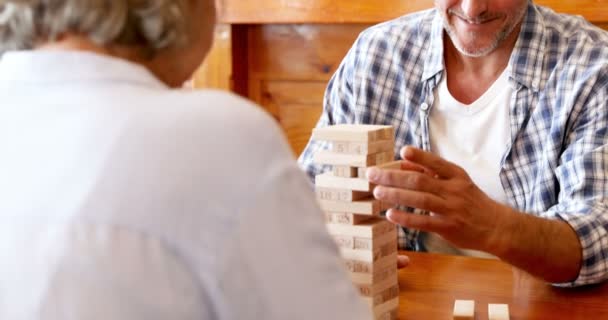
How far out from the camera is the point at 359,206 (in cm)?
153

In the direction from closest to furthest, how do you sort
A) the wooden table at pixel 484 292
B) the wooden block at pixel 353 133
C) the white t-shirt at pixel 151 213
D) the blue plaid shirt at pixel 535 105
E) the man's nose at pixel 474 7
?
1. the white t-shirt at pixel 151 213
2. the wooden block at pixel 353 133
3. the wooden table at pixel 484 292
4. the blue plaid shirt at pixel 535 105
5. the man's nose at pixel 474 7

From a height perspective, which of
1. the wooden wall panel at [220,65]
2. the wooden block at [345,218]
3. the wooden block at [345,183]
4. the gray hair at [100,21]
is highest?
the gray hair at [100,21]

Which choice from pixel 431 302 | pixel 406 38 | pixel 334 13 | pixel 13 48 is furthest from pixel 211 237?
pixel 334 13

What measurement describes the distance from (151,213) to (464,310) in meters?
0.86

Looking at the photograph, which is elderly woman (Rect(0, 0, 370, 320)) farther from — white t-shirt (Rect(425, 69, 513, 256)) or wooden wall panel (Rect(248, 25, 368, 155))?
wooden wall panel (Rect(248, 25, 368, 155))

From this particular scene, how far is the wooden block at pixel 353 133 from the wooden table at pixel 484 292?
0.33 metres

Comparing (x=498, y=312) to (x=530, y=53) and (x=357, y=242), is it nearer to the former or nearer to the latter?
Result: (x=357, y=242)

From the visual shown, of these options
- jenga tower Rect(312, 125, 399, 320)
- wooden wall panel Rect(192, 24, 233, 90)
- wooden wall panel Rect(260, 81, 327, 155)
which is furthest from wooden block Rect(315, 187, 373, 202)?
wooden wall panel Rect(192, 24, 233, 90)

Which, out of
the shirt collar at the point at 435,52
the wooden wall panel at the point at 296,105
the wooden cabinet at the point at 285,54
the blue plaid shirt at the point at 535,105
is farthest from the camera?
the wooden wall panel at the point at 296,105

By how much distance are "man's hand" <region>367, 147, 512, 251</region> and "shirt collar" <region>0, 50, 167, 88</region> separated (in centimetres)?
66

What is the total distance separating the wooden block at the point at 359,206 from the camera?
153cm

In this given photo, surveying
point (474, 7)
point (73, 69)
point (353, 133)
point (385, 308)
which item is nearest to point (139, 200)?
point (73, 69)

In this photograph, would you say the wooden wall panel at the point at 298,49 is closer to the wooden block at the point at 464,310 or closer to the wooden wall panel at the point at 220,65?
the wooden wall panel at the point at 220,65

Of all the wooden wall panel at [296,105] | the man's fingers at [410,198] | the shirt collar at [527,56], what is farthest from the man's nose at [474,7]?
the wooden wall panel at [296,105]
